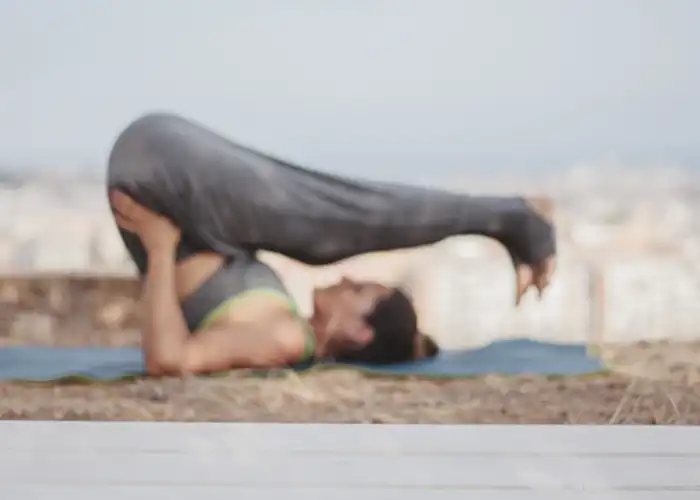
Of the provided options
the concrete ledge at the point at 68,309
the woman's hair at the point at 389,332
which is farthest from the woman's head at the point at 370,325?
the concrete ledge at the point at 68,309

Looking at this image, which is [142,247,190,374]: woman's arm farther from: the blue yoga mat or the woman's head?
the woman's head

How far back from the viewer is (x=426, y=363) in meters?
1.50

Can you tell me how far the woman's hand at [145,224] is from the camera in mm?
1499

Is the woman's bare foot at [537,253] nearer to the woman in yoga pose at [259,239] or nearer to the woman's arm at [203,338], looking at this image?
the woman in yoga pose at [259,239]

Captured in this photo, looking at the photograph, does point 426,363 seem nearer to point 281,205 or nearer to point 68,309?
point 281,205

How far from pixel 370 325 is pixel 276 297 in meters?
0.15

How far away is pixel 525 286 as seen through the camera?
1.52m

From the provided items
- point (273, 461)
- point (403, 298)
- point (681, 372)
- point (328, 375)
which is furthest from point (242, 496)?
point (681, 372)

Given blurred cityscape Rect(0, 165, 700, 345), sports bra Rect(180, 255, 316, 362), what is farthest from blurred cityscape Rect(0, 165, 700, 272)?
sports bra Rect(180, 255, 316, 362)

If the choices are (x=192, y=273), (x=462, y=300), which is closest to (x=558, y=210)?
(x=462, y=300)

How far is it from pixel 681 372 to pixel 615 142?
36 cm

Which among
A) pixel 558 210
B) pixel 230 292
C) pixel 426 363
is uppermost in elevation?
pixel 558 210

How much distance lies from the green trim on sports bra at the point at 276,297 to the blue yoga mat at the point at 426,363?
3 centimetres

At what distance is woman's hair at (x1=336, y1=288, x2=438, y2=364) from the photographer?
4.95 feet
